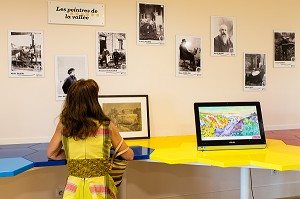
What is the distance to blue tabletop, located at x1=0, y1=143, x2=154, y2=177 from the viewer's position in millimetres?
1680

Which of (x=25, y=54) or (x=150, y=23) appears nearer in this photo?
(x=25, y=54)

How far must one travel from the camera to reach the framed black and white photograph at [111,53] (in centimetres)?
248

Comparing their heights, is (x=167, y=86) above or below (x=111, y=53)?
below

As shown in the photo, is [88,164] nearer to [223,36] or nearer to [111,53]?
[111,53]

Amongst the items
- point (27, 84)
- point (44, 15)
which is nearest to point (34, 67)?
point (27, 84)

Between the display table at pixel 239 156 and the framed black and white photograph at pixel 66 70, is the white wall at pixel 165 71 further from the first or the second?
the display table at pixel 239 156

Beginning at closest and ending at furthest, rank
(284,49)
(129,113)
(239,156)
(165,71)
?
(239,156) < (129,113) < (165,71) < (284,49)

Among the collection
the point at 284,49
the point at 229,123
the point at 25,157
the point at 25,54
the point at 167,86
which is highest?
the point at 284,49

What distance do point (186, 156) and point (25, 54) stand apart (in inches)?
55.4

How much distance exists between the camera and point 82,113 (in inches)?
66.7

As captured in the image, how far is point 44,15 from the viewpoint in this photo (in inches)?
93.4

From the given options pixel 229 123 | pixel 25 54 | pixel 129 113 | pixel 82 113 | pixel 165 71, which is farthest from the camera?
pixel 165 71

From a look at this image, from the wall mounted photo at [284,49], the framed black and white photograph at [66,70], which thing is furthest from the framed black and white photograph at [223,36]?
the framed black and white photograph at [66,70]

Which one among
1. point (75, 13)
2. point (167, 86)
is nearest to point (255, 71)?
point (167, 86)
